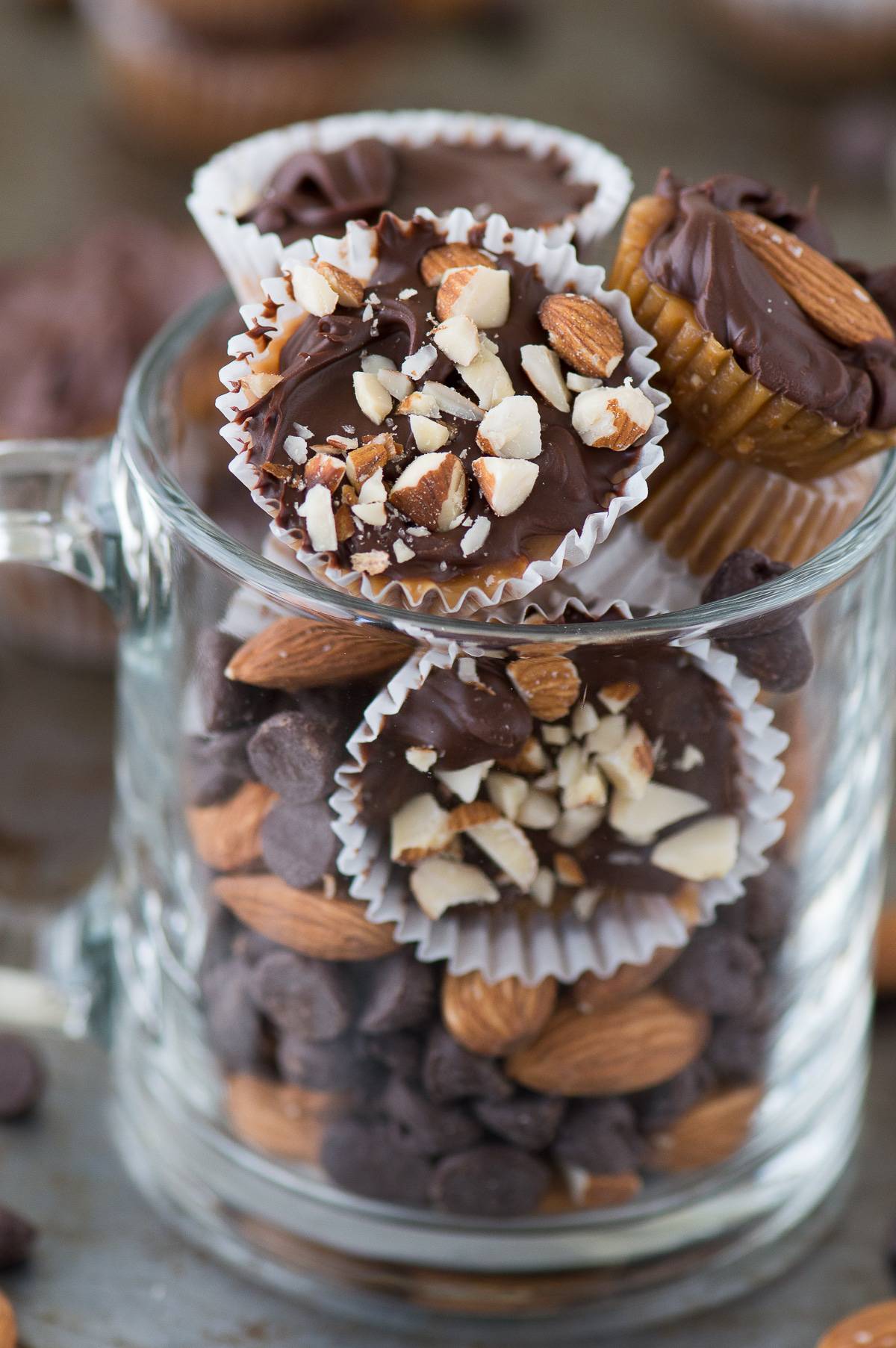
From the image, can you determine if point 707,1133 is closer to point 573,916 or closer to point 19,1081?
point 573,916

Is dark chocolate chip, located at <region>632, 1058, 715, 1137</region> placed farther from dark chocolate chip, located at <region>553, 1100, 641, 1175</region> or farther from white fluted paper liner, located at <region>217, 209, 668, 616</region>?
white fluted paper liner, located at <region>217, 209, 668, 616</region>

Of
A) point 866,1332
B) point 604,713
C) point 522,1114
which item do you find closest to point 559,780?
point 604,713

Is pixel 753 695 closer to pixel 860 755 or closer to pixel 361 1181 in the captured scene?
pixel 860 755

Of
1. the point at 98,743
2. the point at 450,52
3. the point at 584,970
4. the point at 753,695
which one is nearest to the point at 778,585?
the point at 753,695

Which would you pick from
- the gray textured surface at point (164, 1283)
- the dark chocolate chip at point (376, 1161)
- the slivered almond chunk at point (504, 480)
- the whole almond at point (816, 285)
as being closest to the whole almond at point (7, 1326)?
the gray textured surface at point (164, 1283)

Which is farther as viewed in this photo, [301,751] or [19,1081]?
[19,1081]

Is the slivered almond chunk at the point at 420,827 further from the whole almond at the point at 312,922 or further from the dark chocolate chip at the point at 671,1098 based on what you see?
the dark chocolate chip at the point at 671,1098
